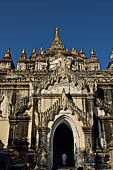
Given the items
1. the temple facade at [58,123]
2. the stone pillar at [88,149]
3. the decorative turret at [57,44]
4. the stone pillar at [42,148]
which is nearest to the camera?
the stone pillar at [42,148]

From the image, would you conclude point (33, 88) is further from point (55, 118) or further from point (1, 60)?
point (1, 60)

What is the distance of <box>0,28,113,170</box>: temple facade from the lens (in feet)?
53.8

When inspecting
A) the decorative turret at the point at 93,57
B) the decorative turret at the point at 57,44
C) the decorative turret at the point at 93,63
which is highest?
the decorative turret at the point at 57,44

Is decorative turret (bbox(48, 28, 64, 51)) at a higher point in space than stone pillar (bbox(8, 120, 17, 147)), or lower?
higher

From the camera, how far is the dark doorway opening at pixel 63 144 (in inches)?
722

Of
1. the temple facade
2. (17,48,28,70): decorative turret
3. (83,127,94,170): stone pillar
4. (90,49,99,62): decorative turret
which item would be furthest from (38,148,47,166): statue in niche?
(90,49,99,62): decorative turret

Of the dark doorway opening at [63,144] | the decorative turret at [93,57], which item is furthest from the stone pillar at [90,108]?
the decorative turret at [93,57]

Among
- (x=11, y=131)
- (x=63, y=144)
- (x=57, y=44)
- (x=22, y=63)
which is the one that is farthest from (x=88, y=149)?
(x=57, y=44)

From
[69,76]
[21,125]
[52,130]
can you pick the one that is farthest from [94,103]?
[21,125]

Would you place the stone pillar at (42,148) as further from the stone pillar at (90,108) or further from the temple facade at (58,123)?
the stone pillar at (90,108)

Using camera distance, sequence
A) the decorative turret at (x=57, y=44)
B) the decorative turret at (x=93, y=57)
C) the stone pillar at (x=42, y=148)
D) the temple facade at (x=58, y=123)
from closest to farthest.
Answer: the stone pillar at (x=42, y=148) < the temple facade at (x=58, y=123) < the decorative turret at (x=93, y=57) < the decorative turret at (x=57, y=44)

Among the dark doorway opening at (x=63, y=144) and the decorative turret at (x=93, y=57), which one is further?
the decorative turret at (x=93, y=57)

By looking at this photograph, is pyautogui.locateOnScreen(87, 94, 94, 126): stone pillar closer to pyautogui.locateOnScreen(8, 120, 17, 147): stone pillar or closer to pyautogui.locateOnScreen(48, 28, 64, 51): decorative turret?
pyautogui.locateOnScreen(8, 120, 17, 147): stone pillar

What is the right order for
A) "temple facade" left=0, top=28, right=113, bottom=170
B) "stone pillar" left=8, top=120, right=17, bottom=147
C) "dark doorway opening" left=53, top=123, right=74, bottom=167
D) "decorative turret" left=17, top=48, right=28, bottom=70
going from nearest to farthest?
"temple facade" left=0, top=28, right=113, bottom=170 → "dark doorway opening" left=53, top=123, right=74, bottom=167 → "stone pillar" left=8, top=120, right=17, bottom=147 → "decorative turret" left=17, top=48, right=28, bottom=70
